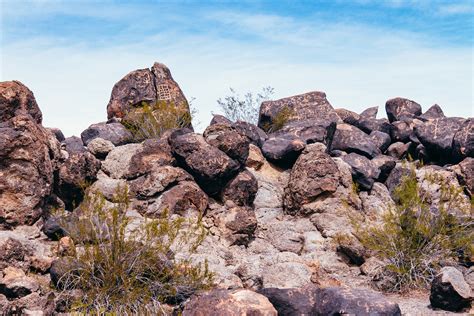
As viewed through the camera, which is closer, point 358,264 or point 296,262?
point 296,262

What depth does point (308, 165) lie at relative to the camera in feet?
55.6

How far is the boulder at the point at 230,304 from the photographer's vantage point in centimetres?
930

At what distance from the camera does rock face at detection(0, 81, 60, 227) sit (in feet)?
45.5

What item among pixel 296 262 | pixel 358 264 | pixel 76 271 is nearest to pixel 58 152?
pixel 76 271

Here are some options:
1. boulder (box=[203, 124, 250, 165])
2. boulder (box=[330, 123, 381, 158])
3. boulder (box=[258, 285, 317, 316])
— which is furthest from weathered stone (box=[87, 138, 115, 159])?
boulder (box=[258, 285, 317, 316])

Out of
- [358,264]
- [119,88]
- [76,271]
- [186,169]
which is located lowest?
[358,264]

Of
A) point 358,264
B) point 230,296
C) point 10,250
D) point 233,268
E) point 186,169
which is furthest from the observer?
point 186,169

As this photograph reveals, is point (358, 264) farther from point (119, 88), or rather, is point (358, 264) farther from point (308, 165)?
point (119, 88)

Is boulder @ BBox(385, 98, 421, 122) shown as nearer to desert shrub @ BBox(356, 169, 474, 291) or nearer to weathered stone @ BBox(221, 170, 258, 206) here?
weathered stone @ BBox(221, 170, 258, 206)

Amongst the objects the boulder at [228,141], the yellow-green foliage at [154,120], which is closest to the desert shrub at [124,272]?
the boulder at [228,141]

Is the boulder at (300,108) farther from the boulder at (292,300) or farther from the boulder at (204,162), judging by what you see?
the boulder at (292,300)

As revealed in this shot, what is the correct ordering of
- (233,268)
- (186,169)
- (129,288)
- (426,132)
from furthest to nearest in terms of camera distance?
(426,132) → (186,169) → (233,268) → (129,288)

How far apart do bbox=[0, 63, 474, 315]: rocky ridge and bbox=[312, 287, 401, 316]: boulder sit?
2 centimetres

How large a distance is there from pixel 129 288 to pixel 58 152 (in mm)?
5614
